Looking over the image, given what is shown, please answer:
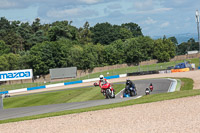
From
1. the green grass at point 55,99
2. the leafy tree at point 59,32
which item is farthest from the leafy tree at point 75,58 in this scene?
the green grass at point 55,99


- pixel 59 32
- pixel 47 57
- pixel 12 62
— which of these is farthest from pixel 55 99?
pixel 59 32

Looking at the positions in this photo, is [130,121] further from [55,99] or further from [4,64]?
Result: [4,64]

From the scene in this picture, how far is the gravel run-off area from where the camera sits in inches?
471

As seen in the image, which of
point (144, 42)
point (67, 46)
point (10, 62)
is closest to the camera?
point (10, 62)

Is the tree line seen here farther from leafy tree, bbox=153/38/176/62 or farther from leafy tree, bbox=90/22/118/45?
leafy tree, bbox=90/22/118/45

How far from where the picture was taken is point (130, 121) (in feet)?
43.8

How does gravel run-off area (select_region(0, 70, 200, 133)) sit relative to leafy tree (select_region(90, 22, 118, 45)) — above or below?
below

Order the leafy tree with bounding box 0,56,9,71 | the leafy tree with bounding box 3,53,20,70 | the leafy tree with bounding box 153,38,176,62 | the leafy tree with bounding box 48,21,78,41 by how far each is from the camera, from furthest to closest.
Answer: the leafy tree with bounding box 48,21,78,41
the leafy tree with bounding box 153,38,176,62
the leafy tree with bounding box 3,53,20,70
the leafy tree with bounding box 0,56,9,71

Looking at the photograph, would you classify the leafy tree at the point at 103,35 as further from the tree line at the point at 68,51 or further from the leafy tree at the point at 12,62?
the leafy tree at the point at 12,62

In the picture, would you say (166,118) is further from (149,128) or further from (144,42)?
(144,42)

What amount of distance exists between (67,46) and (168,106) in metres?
84.1

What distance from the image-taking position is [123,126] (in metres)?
12.6

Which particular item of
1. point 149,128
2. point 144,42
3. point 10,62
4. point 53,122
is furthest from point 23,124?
point 144,42

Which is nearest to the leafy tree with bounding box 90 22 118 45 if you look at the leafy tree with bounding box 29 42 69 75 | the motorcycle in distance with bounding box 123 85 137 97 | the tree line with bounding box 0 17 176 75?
the tree line with bounding box 0 17 176 75
